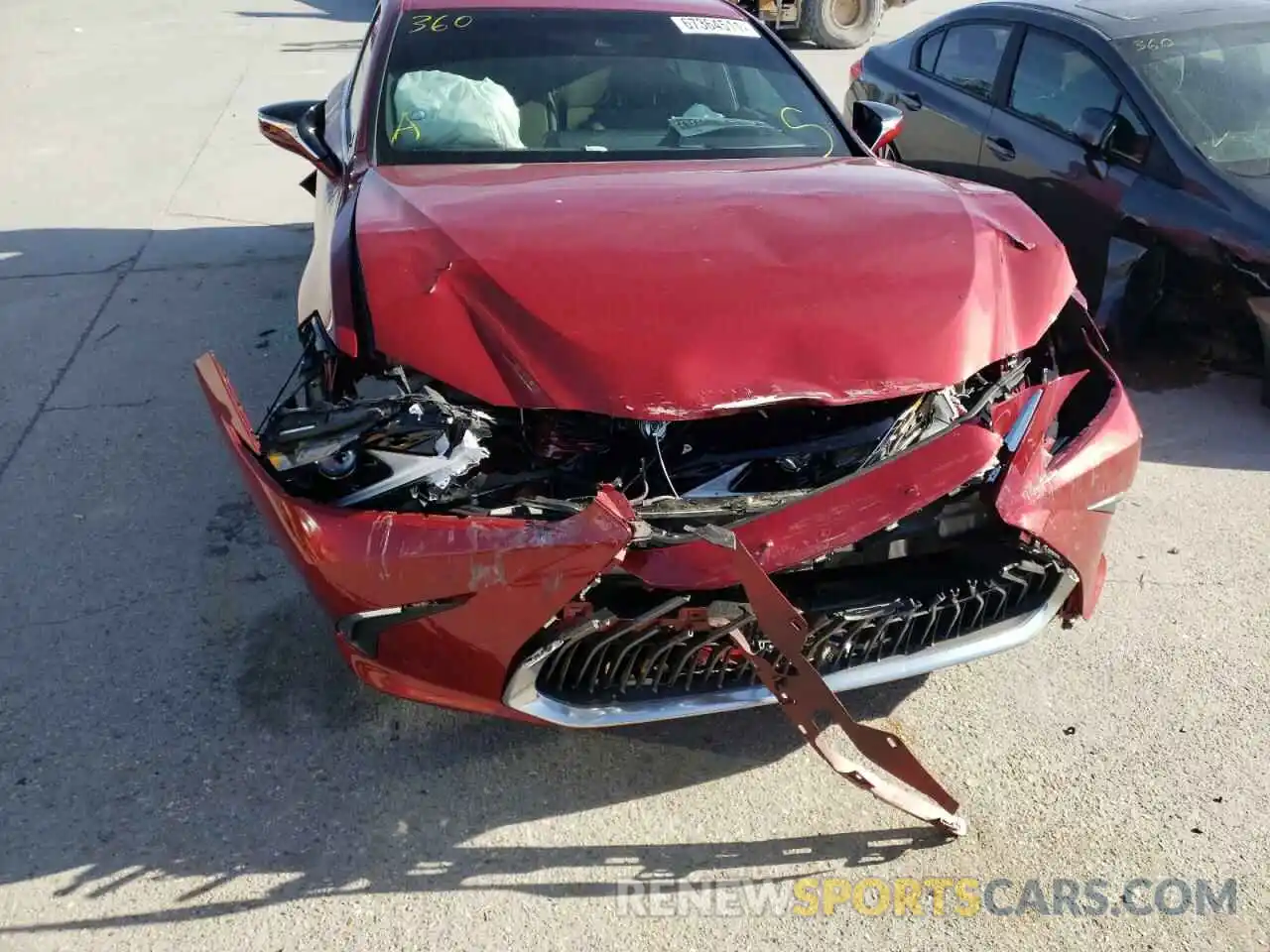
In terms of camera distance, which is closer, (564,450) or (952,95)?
(564,450)

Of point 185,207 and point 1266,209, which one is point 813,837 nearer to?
point 1266,209

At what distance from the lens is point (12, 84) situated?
10.8 meters

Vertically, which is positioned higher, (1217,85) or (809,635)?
(1217,85)

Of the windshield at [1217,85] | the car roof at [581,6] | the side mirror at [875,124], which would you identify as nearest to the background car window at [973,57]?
the windshield at [1217,85]

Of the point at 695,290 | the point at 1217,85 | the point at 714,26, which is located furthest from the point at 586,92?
the point at 1217,85

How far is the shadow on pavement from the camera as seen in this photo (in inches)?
91.7

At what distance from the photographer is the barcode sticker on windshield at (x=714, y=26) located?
3941mm

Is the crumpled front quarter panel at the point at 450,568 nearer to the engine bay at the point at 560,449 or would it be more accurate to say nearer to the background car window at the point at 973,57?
the engine bay at the point at 560,449

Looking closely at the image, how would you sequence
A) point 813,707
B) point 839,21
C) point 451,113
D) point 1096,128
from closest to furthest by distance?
point 813,707 → point 451,113 → point 1096,128 → point 839,21

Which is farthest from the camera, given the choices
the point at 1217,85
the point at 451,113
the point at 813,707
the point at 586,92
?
the point at 1217,85

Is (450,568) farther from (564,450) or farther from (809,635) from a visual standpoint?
(809,635)

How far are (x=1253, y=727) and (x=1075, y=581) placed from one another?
0.73 m

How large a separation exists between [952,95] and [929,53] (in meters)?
0.48

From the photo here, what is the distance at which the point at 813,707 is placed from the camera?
85.7 inches
